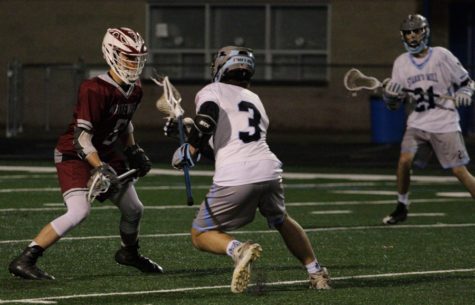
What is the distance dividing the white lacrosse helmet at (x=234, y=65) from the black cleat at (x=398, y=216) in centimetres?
508

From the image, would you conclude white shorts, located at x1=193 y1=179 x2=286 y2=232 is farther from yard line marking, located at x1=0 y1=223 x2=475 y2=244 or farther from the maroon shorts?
yard line marking, located at x1=0 y1=223 x2=475 y2=244

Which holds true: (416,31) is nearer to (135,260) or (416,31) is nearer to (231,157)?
(135,260)

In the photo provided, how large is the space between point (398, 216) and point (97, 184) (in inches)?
205

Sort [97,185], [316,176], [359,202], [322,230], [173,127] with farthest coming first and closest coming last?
[316,176] → [359,202] → [322,230] → [97,185] → [173,127]

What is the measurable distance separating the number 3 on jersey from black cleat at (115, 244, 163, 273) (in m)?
1.60

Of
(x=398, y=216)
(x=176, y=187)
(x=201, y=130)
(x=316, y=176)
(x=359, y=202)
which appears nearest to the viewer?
(x=201, y=130)

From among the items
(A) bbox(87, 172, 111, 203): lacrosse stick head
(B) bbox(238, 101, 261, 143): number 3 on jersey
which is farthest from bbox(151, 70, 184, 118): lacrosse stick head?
(A) bbox(87, 172, 111, 203): lacrosse stick head

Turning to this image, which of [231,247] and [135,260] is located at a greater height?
[231,247]

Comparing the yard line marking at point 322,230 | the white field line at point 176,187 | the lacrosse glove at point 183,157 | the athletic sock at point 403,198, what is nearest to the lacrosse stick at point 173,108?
the lacrosse glove at point 183,157

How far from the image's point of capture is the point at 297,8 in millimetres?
32531

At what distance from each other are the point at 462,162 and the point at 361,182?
18.3 ft

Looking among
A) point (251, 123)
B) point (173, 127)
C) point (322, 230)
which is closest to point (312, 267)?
point (251, 123)

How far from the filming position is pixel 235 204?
9.84 metres

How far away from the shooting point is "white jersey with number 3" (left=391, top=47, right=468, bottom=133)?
575 inches
